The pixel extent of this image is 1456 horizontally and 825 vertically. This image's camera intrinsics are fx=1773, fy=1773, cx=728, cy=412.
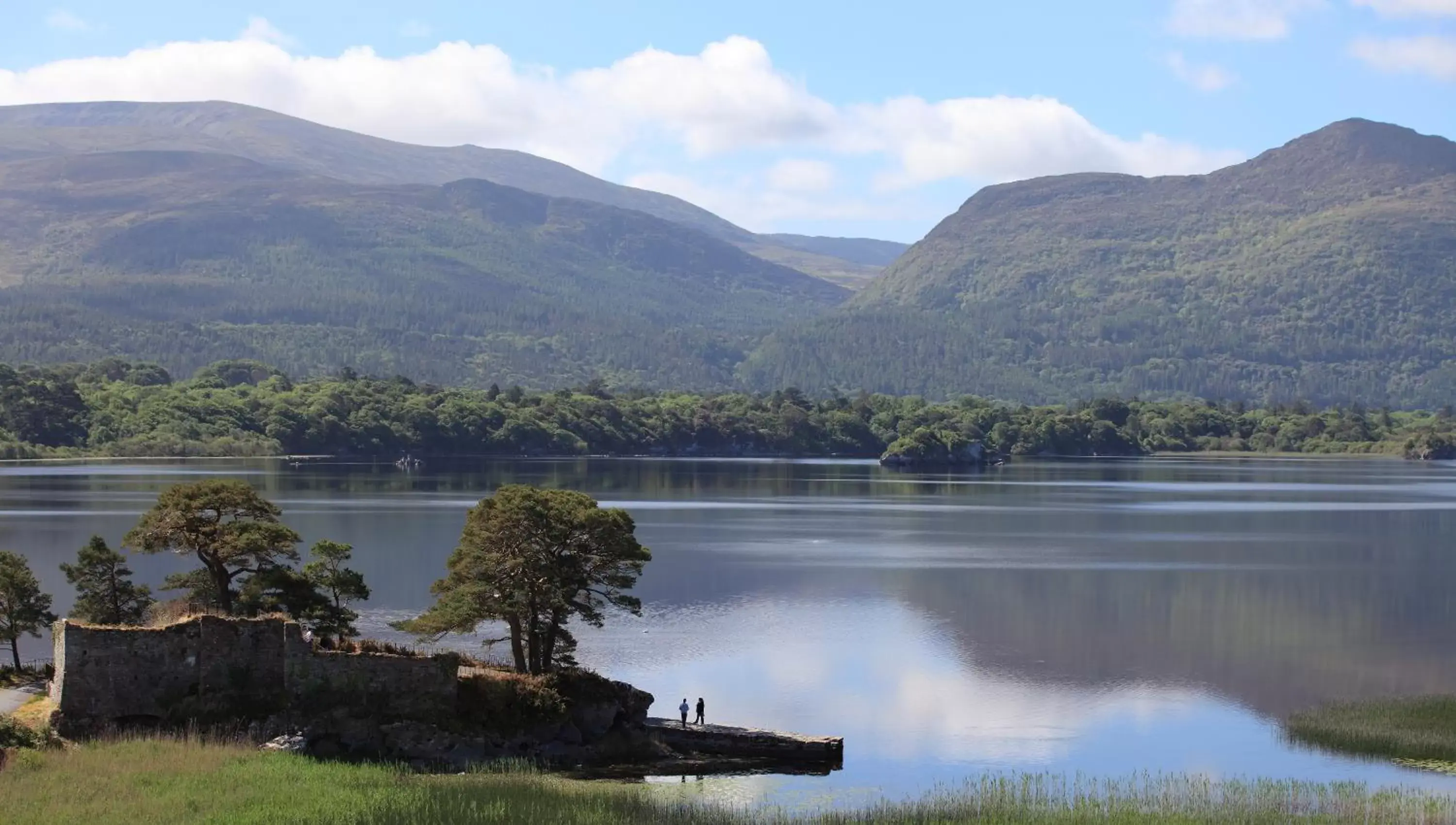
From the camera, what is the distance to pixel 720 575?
8525 centimetres

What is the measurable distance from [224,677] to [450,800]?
298 inches

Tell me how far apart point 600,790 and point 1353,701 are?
83.7ft

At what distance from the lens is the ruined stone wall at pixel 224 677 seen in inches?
1502

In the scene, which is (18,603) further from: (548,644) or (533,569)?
(548,644)

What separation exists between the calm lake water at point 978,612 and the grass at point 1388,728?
3.97 feet

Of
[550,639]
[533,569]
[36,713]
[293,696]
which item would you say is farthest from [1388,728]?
[36,713]

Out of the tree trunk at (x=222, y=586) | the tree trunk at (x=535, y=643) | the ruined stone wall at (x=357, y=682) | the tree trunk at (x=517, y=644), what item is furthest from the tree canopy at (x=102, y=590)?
the ruined stone wall at (x=357, y=682)

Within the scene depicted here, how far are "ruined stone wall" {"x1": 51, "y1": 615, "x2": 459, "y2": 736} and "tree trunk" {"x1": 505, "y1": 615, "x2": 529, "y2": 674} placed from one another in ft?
17.7

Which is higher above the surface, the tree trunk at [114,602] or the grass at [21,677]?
the tree trunk at [114,602]

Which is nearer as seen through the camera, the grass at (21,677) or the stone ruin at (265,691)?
the stone ruin at (265,691)

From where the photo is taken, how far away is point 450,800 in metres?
34.5

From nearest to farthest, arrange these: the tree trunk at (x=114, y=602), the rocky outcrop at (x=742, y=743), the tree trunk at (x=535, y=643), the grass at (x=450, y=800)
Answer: the grass at (x=450, y=800), the rocky outcrop at (x=742, y=743), the tree trunk at (x=535, y=643), the tree trunk at (x=114, y=602)

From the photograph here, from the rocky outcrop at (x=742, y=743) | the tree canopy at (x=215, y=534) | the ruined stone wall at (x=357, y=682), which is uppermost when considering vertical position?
the tree canopy at (x=215, y=534)

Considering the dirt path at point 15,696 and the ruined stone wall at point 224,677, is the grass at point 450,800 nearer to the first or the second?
the ruined stone wall at point 224,677
